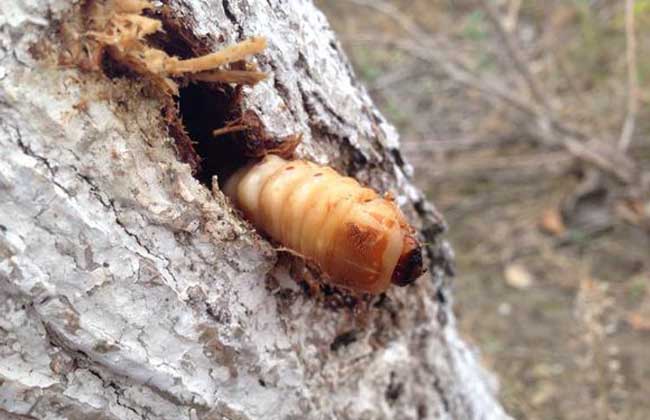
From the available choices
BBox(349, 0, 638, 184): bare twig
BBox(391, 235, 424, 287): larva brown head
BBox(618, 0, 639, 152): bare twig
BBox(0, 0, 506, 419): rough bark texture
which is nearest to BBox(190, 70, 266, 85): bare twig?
BBox(0, 0, 506, 419): rough bark texture

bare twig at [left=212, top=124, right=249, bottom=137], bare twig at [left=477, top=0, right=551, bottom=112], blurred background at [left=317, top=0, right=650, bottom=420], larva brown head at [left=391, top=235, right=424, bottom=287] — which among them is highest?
bare twig at [left=212, top=124, right=249, bottom=137]

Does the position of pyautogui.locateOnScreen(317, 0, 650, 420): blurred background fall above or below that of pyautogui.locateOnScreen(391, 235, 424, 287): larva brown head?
below

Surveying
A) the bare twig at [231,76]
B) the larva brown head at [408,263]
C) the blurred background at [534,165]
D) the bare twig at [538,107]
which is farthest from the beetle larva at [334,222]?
the bare twig at [538,107]

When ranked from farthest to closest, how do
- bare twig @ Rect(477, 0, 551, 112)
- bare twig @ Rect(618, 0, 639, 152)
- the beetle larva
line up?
bare twig @ Rect(477, 0, 551, 112) → bare twig @ Rect(618, 0, 639, 152) → the beetle larva

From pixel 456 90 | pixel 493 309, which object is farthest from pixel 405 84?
pixel 493 309

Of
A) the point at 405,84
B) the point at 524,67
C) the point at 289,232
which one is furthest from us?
the point at 405,84

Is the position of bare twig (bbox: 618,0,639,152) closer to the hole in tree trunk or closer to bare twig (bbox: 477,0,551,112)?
bare twig (bbox: 477,0,551,112)

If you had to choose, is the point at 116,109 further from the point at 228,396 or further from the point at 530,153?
the point at 530,153
